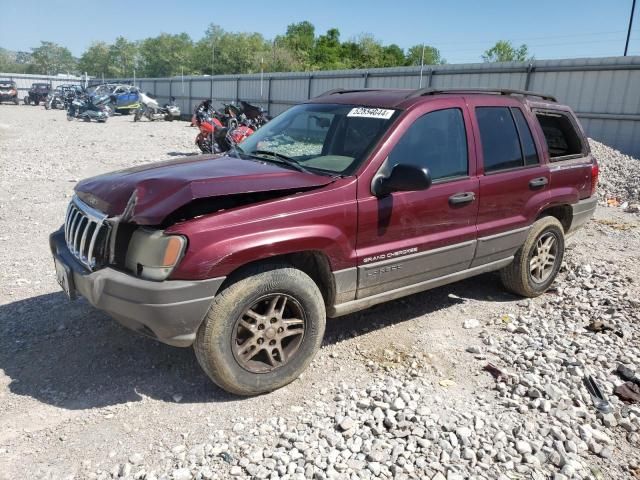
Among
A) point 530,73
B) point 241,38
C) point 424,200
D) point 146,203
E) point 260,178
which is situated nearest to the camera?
point 146,203

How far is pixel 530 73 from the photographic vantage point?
50.7 feet

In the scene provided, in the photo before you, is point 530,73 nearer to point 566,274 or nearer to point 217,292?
point 566,274

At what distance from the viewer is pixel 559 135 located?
17.2 ft

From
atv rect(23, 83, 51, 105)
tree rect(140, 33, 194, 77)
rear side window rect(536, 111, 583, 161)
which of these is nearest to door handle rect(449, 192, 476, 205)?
rear side window rect(536, 111, 583, 161)

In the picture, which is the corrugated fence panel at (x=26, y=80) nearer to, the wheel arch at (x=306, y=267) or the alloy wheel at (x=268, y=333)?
the wheel arch at (x=306, y=267)

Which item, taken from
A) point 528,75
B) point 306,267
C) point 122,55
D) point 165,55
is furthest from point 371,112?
point 122,55

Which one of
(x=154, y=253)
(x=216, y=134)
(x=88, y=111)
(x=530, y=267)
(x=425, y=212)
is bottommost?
(x=530, y=267)

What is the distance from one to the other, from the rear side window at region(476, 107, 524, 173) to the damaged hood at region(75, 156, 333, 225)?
160 centimetres

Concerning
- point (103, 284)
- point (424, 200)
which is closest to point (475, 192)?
point (424, 200)

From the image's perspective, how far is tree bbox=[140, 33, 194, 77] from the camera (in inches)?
3135

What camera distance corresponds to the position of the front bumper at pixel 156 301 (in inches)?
114

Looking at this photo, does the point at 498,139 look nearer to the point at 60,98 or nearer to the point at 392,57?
the point at 60,98

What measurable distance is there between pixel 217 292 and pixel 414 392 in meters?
1.43

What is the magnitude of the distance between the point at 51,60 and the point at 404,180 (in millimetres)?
131700
